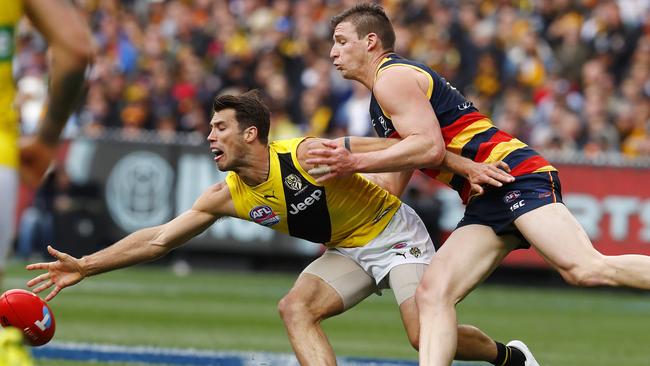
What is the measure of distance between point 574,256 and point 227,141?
2.19 metres

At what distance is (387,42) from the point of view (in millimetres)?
8016

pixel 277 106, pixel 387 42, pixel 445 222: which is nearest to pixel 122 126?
pixel 277 106

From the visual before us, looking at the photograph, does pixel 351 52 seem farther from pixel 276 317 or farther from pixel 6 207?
pixel 276 317

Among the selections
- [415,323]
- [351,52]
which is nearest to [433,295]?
[415,323]

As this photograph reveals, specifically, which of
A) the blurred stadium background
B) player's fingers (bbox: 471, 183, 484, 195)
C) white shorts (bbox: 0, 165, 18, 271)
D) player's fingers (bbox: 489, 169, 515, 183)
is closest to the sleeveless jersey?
white shorts (bbox: 0, 165, 18, 271)

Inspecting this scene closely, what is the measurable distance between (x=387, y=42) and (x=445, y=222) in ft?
38.6

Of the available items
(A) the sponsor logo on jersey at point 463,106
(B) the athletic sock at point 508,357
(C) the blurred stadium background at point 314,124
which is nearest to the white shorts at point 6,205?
(A) the sponsor logo on jersey at point 463,106

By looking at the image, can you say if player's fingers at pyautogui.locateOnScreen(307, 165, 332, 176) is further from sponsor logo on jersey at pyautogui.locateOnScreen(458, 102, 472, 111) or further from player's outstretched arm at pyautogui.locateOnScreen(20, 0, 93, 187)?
player's outstretched arm at pyautogui.locateOnScreen(20, 0, 93, 187)

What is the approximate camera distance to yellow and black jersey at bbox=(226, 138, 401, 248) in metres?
7.89

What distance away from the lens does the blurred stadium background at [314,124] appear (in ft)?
63.4

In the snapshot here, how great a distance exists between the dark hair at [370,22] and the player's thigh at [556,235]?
144 centimetres

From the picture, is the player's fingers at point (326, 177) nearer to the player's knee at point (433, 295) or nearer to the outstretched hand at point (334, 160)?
the outstretched hand at point (334, 160)

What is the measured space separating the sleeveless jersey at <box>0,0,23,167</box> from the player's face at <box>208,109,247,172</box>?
3.09 meters

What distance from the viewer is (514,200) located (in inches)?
297
